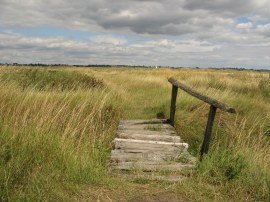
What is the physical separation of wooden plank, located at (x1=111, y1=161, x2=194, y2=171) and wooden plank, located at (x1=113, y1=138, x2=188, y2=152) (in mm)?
772

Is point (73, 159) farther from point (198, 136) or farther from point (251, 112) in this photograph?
point (251, 112)

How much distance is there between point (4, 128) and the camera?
16.7 ft

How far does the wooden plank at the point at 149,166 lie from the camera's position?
5.46 m

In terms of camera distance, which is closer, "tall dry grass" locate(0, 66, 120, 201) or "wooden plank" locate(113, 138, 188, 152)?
"tall dry grass" locate(0, 66, 120, 201)

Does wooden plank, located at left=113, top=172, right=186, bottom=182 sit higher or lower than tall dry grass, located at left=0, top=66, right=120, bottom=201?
lower

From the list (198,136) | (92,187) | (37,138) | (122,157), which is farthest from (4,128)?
(198,136)

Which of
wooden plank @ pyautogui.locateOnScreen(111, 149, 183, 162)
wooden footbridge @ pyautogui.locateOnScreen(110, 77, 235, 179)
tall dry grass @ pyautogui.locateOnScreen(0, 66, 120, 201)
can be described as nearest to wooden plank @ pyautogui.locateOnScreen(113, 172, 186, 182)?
wooden footbridge @ pyautogui.locateOnScreen(110, 77, 235, 179)

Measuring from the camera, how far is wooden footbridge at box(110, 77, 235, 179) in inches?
219

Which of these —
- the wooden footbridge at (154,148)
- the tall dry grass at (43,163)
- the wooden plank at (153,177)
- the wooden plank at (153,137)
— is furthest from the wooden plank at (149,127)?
the wooden plank at (153,177)

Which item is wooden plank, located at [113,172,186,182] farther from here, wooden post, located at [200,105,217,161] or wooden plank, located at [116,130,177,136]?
wooden plank, located at [116,130,177,136]

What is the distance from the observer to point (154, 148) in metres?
6.53

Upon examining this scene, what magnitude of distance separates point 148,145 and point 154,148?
0.17 metres

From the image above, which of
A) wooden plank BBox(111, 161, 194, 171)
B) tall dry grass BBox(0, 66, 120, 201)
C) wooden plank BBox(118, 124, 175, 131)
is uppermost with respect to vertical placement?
tall dry grass BBox(0, 66, 120, 201)

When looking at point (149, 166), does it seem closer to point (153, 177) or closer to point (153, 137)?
point (153, 177)
